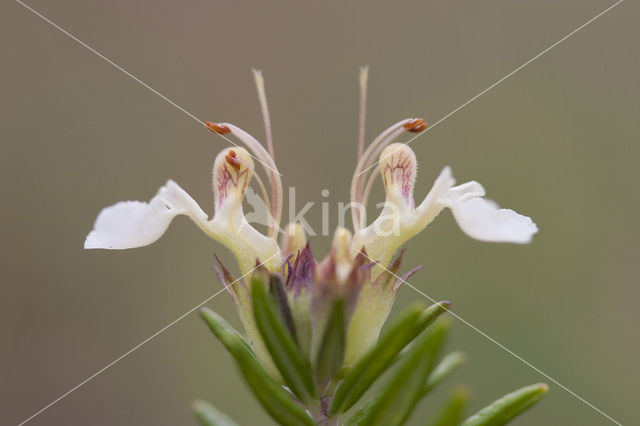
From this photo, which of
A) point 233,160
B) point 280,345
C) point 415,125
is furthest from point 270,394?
point 415,125

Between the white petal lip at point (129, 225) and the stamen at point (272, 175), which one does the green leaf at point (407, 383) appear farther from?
the white petal lip at point (129, 225)

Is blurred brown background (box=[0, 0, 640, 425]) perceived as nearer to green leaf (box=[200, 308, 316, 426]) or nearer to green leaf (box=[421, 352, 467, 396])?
green leaf (box=[421, 352, 467, 396])

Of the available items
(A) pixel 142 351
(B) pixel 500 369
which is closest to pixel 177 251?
(A) pixel 142 351

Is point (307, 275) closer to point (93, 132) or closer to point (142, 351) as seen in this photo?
point (142, 351)

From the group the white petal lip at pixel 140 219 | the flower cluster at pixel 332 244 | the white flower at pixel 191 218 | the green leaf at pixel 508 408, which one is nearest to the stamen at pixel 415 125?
the flower cluster at pixel 332 244

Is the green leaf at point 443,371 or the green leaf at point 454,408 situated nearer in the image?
the green leaf at point 454,408

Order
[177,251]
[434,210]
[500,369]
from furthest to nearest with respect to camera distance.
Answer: [177,251] → [500,369] → [434,210]
